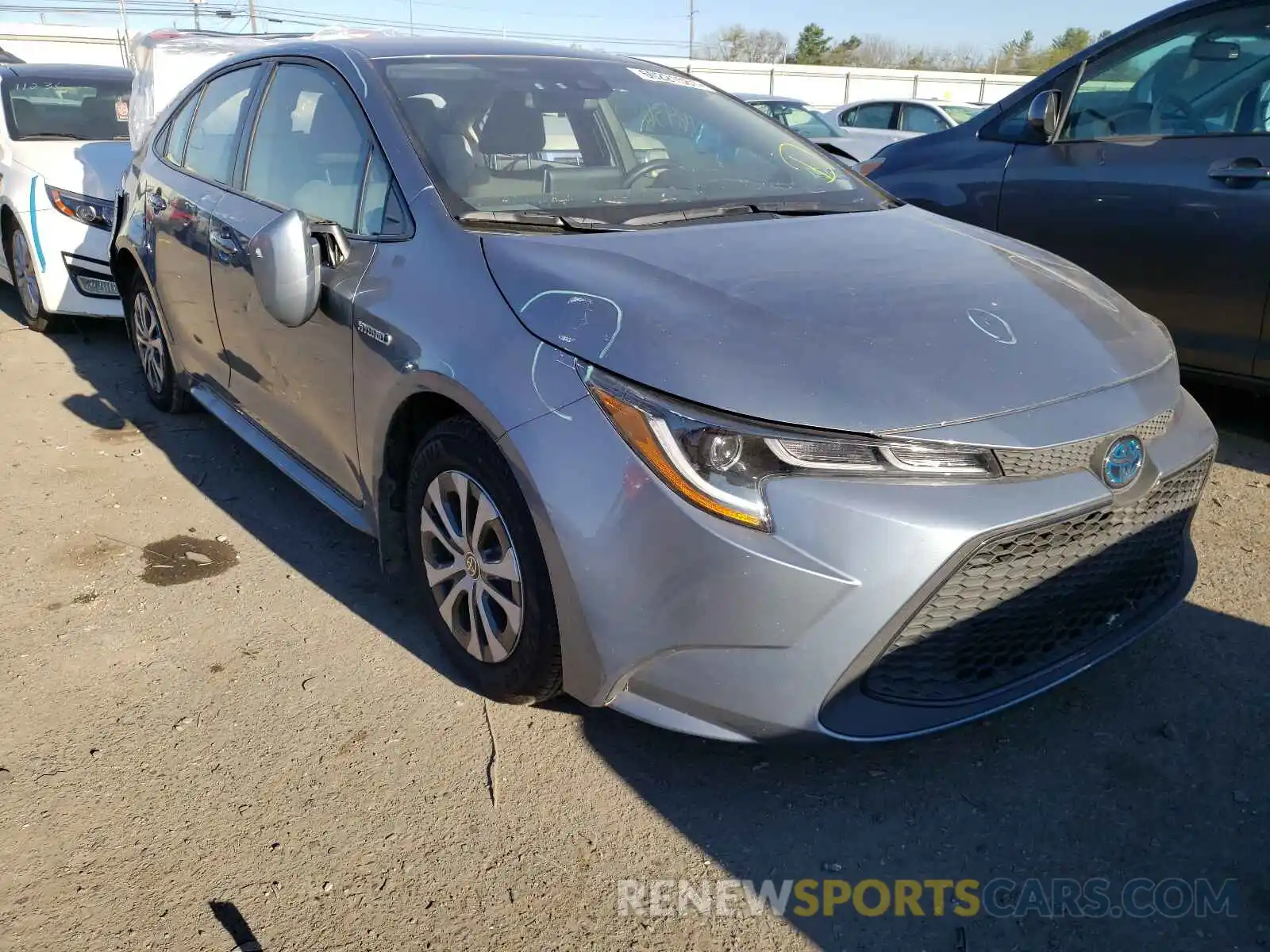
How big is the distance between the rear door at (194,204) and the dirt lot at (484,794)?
112cm

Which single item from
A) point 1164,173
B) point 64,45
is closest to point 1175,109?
point 1164,173

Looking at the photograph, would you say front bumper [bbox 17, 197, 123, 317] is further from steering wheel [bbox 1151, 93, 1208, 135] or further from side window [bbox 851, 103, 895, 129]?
side window [bbox 851, 103, 895, 129]

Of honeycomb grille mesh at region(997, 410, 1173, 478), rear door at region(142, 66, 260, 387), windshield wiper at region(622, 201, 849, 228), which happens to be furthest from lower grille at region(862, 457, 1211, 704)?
rear door at region(142, 66, 260, 387)

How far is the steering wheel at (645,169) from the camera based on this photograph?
9.96 ft

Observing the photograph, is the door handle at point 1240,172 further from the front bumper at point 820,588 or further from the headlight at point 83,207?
the headlight at point 83,207

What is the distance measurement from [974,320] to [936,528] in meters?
0.60

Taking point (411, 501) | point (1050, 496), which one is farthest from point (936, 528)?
point (411, 501)

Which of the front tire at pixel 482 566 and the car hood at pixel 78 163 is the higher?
the car hood at pixel 78 163

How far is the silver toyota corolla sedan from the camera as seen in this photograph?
1962mm

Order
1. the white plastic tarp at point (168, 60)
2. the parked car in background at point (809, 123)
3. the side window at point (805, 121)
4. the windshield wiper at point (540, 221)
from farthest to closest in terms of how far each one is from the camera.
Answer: the side window at point (805, 121) → the parked car in background at point (809, 123) → the white plastic tarp at point (168, 60) → the windshield wiper at point (540, 221)

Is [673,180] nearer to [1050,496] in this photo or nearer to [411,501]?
[411,501]

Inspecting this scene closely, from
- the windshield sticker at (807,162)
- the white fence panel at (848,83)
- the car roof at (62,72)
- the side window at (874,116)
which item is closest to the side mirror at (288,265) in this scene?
the windshield sticker at (807,162)

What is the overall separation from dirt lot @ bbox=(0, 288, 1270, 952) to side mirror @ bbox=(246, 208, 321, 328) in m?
0.94

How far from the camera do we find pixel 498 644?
8.20 feet
